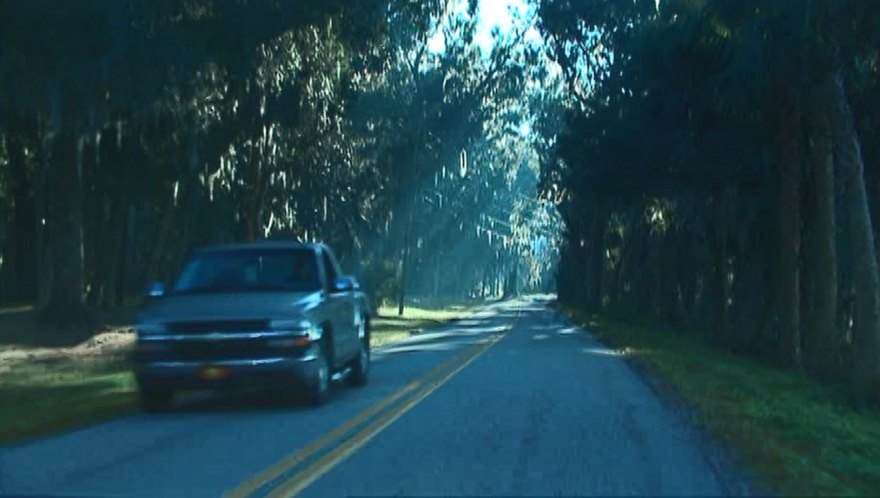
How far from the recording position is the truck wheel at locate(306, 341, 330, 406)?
1642 cm

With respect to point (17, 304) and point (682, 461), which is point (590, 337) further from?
point (682, 461)

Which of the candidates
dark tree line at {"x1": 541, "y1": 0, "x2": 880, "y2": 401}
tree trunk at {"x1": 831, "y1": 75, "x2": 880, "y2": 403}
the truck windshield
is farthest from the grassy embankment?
tree trunk at {"x1": 831, "y1": 75, "x2": 880, "y2": 403}

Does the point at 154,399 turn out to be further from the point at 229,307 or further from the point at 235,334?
the point at 229,307

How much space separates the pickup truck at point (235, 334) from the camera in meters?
15.8

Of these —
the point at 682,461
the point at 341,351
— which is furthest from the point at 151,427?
the point at 682,461

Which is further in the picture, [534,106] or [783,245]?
[534,106]

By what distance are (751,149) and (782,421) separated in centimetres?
1570

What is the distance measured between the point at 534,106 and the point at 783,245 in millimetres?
27742

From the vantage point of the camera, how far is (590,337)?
42.1 metres

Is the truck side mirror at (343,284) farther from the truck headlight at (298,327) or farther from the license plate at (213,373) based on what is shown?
the license plate at (213,373)

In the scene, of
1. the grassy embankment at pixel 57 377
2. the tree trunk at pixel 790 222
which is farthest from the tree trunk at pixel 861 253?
the grassy embankment at pixel 57 377

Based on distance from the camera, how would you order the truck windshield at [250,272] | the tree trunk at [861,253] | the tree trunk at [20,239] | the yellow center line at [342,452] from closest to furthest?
the yellow center line at [342,452], the truck windshield at [250,272], the tree trunk at [861,253], the tree trunk at [20,239]

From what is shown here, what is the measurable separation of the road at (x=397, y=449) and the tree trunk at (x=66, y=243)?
1372cm

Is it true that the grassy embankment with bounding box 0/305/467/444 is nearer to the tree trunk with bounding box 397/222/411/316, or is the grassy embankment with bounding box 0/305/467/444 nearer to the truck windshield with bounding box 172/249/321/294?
the truck windshield with bounding box 172/249/321/294
